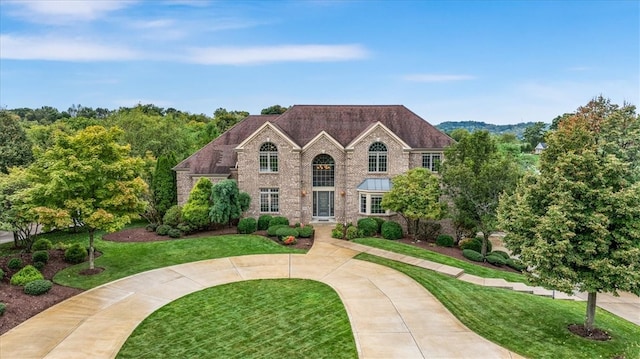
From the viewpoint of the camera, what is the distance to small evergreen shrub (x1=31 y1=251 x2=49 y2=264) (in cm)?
1858

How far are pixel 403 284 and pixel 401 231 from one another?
28.7ft

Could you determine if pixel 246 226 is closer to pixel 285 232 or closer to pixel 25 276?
pixel 285 232

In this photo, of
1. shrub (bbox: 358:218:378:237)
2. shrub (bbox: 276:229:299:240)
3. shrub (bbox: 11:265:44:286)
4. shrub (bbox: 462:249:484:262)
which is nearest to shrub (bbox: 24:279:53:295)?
shrub (bbox: 11:265:44:286)

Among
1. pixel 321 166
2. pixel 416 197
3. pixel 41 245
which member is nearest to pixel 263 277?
pixel 416 197

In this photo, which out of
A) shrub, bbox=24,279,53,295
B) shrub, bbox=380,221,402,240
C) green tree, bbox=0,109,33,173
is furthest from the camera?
green tree, bbox=0,109,33,173

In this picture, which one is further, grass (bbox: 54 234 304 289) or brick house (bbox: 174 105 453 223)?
brick house (bbox: 174 105 453 223)

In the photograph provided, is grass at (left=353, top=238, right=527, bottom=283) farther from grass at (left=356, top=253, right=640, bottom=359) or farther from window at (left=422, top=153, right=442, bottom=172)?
window at (left=422, top=153, right=442, bottom=172)

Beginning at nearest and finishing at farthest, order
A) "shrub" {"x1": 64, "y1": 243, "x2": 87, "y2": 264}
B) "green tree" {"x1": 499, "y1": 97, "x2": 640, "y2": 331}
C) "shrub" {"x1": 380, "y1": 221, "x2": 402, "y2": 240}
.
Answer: "green tree" {"x1": 499, "y1": 97, "x2": 640, "y2": 331}
"shrub" {"x1": 64, "y1": 243, "x2": 87, "y2": 264}
"shrub" {"x1": 380, "y1": 221, "x2": 402, "y2": 240}

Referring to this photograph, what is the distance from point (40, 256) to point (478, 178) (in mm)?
22295

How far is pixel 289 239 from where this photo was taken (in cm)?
2375

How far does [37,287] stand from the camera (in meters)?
15.4

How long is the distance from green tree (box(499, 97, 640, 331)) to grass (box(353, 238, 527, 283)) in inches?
263

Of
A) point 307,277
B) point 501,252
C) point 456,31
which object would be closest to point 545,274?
point 307,277

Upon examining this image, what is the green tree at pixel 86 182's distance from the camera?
17062mm
